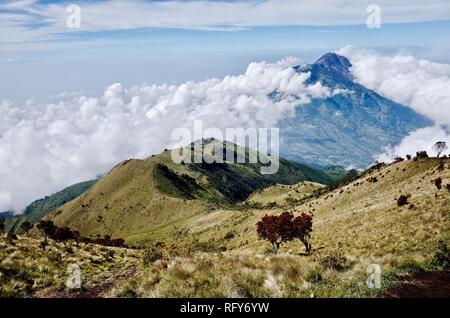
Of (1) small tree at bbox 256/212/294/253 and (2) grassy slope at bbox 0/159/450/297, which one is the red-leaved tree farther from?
(2) grassy slope at bbox 0/159/450/297

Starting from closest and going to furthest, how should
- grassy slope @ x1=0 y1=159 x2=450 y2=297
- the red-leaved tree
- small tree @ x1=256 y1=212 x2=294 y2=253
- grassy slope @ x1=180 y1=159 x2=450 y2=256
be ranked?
grassy slope @ x1=0 y1=159 x2=450 y2=297 < grassy slope @ x1=180 y1=159 x2=450 y2=256 < the red-leaved tree < small tree @ x1=256 y1=212 x2=294 y2=253

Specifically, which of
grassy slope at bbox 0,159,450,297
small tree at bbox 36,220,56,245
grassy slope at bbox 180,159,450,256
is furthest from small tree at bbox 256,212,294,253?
small tree at bbox 36,220,56,245

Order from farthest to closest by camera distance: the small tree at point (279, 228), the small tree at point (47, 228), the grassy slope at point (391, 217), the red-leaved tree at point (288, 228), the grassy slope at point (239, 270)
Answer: the small tree at point (279, 228)
the red-leaved tree at point (288, 228)
the small tree at point (47, 228)
the grassy slope at point (391, 217)
the grassy slope at point (239, 270)

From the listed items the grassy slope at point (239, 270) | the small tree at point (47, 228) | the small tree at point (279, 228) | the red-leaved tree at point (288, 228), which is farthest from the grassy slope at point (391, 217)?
the small tree at point (47, 228)

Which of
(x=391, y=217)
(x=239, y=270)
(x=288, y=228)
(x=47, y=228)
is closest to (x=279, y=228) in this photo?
(x=288, y=228)

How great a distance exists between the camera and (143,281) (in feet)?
60.7

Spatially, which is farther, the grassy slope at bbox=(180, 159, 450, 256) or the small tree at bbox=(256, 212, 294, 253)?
the small tree at bbox=(256, 212, 294, 253)

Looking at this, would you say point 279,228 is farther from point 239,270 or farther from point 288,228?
point 239,270

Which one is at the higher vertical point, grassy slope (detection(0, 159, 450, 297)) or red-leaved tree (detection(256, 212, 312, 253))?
grassy slope (detection(0, 159, 450, 297))

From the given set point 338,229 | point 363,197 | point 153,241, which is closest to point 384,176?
point 363,197

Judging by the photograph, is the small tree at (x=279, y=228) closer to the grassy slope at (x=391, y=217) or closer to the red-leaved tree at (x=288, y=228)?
the red-leaved tree at (x=288, y=228)
